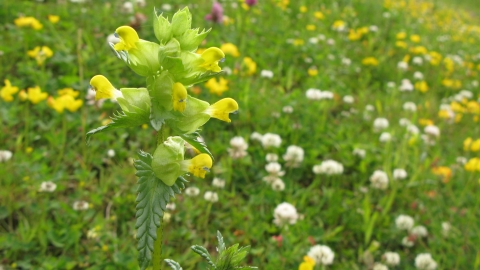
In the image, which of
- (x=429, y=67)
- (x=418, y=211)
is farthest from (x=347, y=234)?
(x=429, y=67)

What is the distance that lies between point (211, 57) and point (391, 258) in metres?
1.62

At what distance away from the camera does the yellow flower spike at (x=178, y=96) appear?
0.89 meters

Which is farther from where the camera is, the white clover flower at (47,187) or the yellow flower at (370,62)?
the yellow flower at (370,62)

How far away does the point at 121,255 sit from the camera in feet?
5.58

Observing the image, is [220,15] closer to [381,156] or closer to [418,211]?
[381,156]

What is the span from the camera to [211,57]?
3.12 ft

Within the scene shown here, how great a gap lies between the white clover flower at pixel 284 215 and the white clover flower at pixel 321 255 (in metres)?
0.18

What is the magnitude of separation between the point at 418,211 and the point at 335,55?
7.28 feet

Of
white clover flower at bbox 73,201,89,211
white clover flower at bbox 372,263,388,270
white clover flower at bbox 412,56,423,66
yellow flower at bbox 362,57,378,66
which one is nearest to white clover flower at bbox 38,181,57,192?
white clover flower at bbox 73,201,89,211

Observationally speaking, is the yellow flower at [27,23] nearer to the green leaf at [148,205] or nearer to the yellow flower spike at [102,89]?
the yellow flower spike at [102,89]

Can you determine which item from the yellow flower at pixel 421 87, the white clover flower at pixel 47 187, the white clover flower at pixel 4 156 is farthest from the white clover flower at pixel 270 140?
the yellow flower at pixel 421 87

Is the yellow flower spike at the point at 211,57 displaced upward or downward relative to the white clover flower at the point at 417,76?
upward

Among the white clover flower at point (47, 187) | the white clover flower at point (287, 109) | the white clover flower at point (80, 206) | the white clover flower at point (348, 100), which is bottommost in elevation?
the white clover flower at point (348, 100)

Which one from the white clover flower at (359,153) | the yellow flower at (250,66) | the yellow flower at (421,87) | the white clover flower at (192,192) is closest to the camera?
the white clover flower at (192,192)
